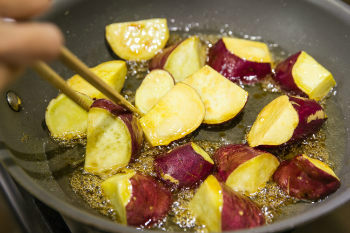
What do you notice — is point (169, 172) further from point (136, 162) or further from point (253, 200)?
point (253, 200)

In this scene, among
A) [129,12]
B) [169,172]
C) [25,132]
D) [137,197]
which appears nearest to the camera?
[137,197]

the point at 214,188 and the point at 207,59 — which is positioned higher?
the point at 207,59

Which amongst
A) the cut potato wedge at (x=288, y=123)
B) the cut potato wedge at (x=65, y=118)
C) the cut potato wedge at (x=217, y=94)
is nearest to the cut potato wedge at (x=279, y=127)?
the cut potato wedge at (x=288, y=123)

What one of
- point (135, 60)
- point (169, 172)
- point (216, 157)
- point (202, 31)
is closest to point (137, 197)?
point (169, 172)

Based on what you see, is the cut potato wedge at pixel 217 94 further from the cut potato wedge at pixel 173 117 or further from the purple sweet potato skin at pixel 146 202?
the purple sweet potato skin at pixel 146 202

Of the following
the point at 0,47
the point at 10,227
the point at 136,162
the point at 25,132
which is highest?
the point at 0,47

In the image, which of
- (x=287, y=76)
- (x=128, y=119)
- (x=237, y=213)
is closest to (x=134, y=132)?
(x=128, y=119)
